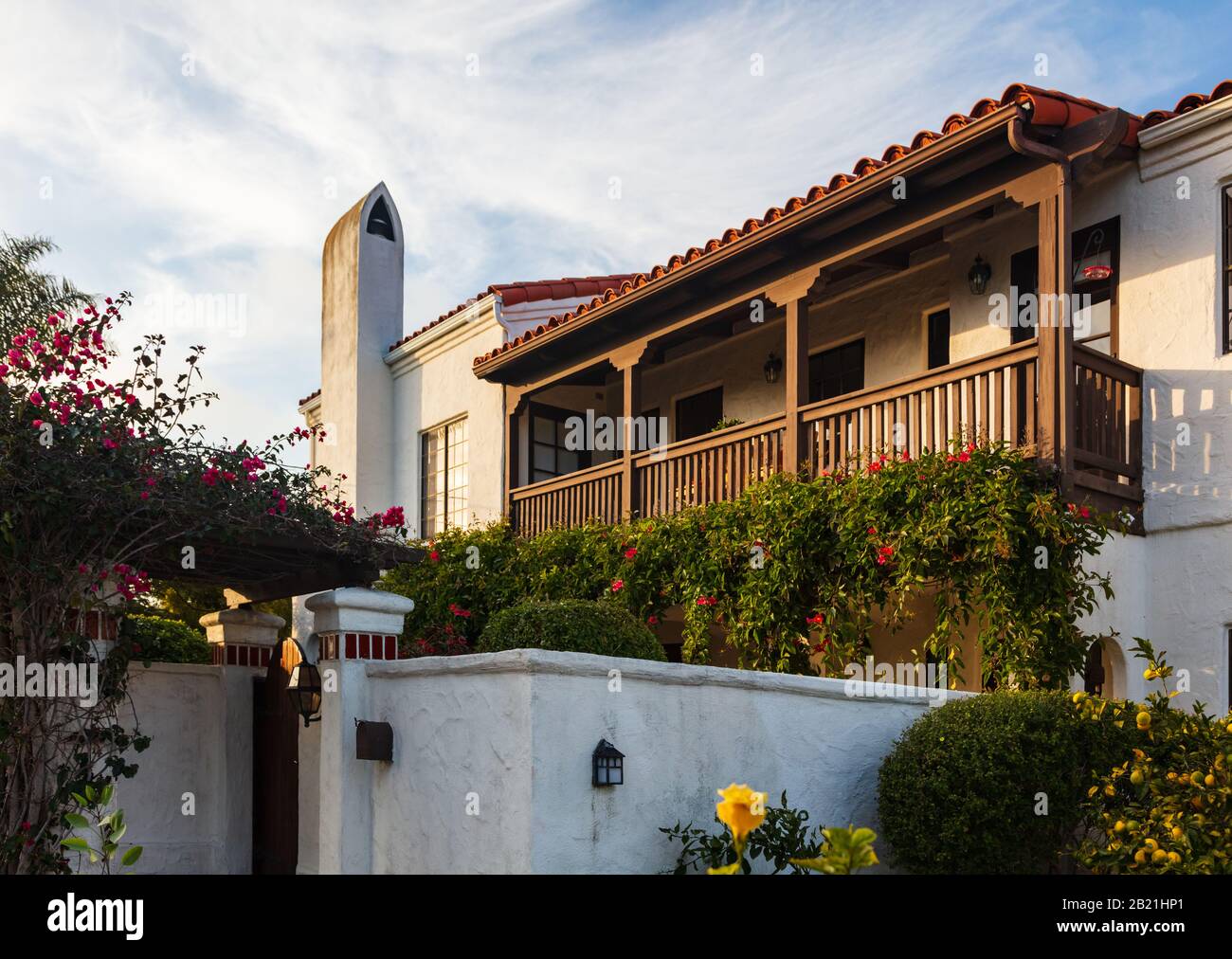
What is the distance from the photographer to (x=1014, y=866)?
6.16 metres

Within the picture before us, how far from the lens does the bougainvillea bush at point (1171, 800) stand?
16.5 ft

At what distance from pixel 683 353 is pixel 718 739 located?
9080 mm

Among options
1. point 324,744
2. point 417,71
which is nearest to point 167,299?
point 417,71

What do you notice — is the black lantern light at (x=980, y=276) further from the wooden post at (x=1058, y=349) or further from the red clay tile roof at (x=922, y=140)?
the wooden post at (x=1058, y=349)

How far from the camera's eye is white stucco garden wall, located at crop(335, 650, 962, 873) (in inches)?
211

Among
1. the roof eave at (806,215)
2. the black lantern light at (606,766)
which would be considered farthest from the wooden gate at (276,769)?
the roof eave at (806,215)

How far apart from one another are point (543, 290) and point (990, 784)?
415 inches

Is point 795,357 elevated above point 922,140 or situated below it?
below

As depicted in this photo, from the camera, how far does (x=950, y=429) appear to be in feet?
30.1

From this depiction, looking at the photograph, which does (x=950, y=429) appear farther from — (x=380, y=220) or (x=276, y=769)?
(x=380, y=220)

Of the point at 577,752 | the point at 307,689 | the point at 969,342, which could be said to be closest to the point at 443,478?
the point at 969,342

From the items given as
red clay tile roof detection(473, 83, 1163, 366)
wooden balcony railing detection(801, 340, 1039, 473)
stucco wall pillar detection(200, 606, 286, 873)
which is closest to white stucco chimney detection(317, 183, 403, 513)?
red clay tile roof detection(473, 83, 1163, 366)
